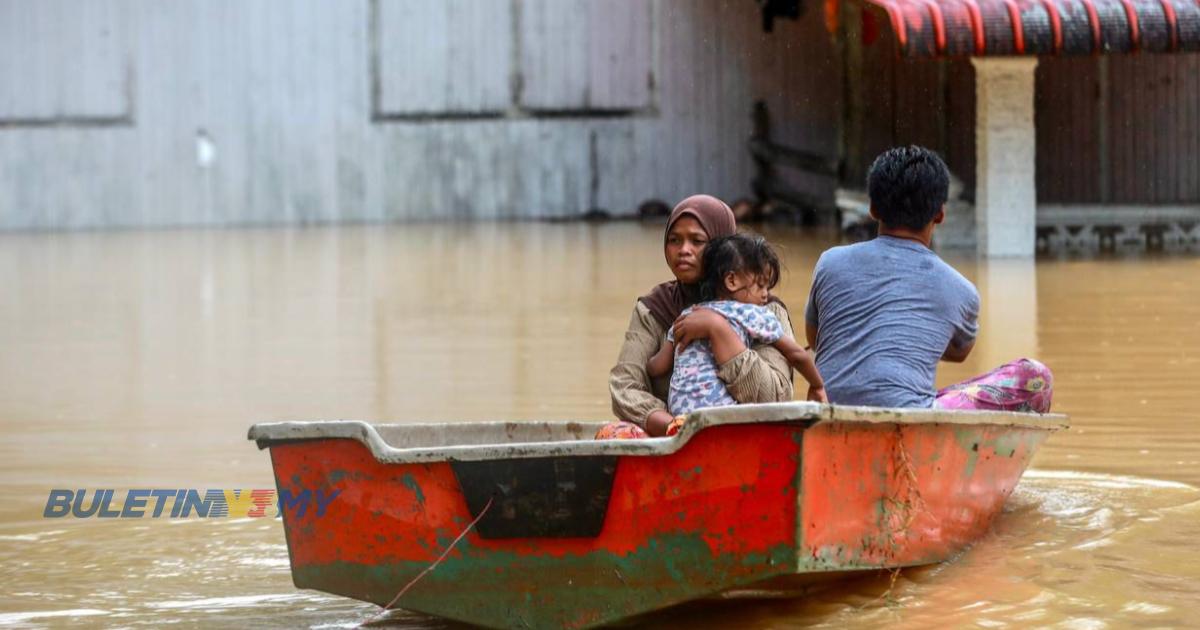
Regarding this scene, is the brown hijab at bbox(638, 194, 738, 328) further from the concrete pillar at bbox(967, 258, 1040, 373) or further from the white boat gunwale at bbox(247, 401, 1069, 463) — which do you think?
the concrete pillar at bbox(967, 258, 1040, 373)

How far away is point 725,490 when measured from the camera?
4.32 meters

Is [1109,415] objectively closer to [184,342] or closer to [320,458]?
[320,458]

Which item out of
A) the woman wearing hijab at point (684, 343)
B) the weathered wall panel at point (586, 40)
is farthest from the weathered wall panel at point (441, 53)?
the woman wearing hijab at point (684, 343)

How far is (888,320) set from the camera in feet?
17.3

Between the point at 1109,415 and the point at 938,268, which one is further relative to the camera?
the point at 1109,415

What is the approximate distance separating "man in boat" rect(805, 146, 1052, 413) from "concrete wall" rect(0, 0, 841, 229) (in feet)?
62.2

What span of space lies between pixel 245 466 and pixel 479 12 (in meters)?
18.2

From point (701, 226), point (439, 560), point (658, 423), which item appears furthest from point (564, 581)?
point (701, 226)

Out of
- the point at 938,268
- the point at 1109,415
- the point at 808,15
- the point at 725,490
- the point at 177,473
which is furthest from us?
the point at 808,15

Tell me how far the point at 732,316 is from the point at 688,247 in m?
0.30

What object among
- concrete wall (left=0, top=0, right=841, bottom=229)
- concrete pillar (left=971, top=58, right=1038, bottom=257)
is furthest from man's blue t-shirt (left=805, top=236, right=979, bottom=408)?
concrete wall (left=0, top=0, right=841, bottom=229)

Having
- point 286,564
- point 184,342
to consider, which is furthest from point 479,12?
point 286,564

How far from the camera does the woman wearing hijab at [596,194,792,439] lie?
480 centimetres

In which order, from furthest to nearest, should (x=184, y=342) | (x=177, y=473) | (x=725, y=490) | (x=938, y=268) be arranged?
(x=184, y=342) → (x=177, y=473) → (x=938, y=268) → (x=725, y=490)
